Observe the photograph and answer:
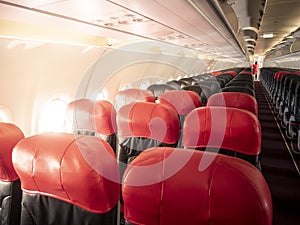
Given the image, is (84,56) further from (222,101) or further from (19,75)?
(222,101)

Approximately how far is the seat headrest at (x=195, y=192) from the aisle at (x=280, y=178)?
96.2 inches

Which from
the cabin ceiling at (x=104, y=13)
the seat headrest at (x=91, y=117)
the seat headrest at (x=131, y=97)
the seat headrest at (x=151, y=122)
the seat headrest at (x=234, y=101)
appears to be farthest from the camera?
the seat headrest at (x=131, y=97)

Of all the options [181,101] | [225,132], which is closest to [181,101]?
[181,101]

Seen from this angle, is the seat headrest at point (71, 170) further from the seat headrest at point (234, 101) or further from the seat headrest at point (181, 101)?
the seat headrest at point (181, 101)

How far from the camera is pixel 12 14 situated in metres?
2.07

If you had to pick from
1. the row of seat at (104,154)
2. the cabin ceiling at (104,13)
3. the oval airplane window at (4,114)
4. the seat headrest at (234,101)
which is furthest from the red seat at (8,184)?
the seat headrest at (234,101)

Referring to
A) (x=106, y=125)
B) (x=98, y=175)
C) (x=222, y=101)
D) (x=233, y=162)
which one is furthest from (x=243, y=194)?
(x=222, y=101)

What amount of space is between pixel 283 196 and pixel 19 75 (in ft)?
13.1

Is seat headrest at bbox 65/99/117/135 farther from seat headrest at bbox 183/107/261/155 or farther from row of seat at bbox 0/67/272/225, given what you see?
seat headrest at bbox 183/107/261/155

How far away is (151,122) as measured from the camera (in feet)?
8.87

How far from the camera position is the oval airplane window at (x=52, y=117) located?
13.2 ft

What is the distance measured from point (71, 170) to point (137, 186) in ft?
1.26

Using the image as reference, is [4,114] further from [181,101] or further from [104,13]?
[181,101]

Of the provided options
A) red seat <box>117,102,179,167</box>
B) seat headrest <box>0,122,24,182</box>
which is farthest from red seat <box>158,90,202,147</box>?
seat headrest <box>0,122,24,182</box>
